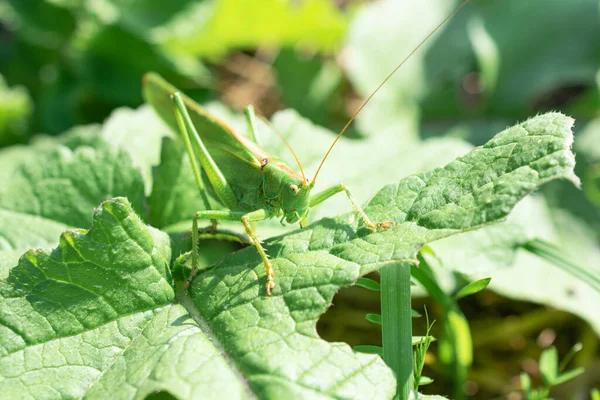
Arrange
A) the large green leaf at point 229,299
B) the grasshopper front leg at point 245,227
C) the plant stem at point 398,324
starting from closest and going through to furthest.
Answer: the large green leaf at point 229,299 < the plant stem at point 398,324 < the grasshopper front leg at point 245,227

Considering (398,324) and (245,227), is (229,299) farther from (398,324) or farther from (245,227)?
(398,324)

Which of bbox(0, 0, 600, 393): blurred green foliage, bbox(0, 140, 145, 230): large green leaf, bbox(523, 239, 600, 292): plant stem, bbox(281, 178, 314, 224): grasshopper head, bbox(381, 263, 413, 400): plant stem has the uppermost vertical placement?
bbox(0, 0, 600, 393): blurred green foliage

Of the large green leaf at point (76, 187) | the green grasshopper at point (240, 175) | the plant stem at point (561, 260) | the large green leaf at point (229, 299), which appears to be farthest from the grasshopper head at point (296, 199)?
the plant stem at point (561, 260)

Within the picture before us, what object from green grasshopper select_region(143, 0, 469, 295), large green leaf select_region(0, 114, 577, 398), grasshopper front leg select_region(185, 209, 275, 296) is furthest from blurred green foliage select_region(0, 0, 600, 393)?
large green leaf select_region(0, 114, 577, 398)

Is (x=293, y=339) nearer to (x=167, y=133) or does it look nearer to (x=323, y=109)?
(x=167, y=133)

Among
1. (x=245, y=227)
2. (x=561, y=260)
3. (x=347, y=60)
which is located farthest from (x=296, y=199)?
(x=347, y=60)

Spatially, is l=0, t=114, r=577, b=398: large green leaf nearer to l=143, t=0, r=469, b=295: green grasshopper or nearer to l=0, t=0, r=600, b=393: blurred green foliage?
l=143, t=0, r=469, b=295: green grasshopper

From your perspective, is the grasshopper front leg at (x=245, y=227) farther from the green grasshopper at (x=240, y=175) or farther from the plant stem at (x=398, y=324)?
the plant stem at (x=398, y=324)
